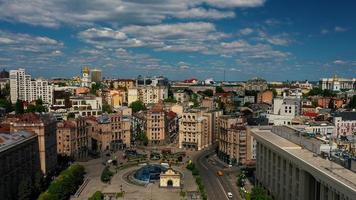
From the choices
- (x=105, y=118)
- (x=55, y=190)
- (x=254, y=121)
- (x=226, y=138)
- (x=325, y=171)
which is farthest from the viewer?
(x=105, y=118)

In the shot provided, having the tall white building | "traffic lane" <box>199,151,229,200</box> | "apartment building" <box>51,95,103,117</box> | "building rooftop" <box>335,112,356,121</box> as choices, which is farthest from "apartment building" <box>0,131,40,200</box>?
the tall white building

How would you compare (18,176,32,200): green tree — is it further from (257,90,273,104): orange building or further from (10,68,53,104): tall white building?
(257,90,273,104): orange building

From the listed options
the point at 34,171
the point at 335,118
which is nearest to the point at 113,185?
the point at 34,171

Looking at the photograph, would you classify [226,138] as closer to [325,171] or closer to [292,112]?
[292,112]

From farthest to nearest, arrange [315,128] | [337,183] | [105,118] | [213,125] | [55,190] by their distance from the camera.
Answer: [213,125], [105,118], [315,128], [55,190], [337,183]

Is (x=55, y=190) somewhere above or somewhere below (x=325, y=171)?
below

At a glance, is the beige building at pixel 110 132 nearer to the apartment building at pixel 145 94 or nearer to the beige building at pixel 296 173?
the beige building at pixel 296 173

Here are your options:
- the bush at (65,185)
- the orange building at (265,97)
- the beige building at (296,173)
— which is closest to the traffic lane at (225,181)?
the beige building at (296,173)
